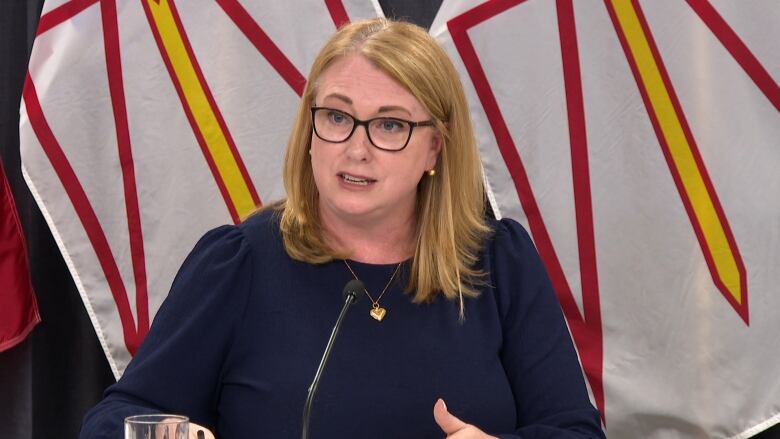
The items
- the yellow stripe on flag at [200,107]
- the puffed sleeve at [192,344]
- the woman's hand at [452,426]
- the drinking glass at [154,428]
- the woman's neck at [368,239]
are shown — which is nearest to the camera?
the drinking glass at [154,428]

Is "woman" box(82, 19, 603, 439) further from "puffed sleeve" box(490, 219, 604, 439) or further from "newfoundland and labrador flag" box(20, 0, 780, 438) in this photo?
"newfoundland and labrador flag" box(20, 0, 780, 438)


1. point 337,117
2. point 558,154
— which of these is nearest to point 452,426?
point 337,117

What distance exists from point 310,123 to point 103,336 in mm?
960

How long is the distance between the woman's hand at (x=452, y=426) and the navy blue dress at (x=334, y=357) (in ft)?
0.58

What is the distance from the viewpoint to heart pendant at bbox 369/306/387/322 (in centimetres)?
179

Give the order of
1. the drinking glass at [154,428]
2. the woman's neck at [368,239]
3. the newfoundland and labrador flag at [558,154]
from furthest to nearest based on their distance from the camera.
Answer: the newfoundland and labrador flag at [558,154], the woman's neck at [368,239], the drinking glass at [154,428]

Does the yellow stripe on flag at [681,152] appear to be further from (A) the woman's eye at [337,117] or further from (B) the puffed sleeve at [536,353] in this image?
(A) the woman's eye at [337,117]

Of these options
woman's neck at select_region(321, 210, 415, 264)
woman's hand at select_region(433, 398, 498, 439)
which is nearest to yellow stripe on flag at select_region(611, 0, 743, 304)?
woman's neck at select_region(321, 210, 415, 264)

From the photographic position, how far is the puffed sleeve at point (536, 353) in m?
1.77

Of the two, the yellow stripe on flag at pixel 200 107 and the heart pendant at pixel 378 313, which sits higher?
the yellow stripe on flag at pixel 200 107

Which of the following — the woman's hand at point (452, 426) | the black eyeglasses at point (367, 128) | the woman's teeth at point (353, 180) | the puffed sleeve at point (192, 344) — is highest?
the black eyeglasses at point (367, 128)

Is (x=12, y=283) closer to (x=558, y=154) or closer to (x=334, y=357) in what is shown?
(x=334, y=357)

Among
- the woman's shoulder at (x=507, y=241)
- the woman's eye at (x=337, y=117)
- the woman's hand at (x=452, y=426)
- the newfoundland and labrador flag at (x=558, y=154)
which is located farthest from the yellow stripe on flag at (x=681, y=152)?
the woman's hand at (x=452, y=426)

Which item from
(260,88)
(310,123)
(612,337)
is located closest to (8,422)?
(260,88)
